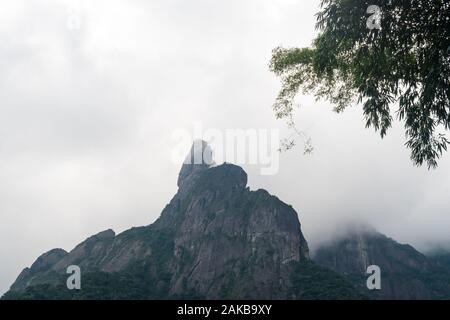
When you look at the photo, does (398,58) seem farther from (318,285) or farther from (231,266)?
(231,266)

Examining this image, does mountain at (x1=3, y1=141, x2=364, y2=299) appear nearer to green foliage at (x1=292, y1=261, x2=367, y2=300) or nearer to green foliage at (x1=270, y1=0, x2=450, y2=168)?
green foliage at (x1=292, y1=261, x2=367, y2=300)

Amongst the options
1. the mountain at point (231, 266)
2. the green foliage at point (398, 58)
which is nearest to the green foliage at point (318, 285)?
the mountain at point (231, 266)

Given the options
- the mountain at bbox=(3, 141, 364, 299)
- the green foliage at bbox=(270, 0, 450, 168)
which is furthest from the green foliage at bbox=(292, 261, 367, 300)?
the green foliage at bbox=(270, 0, 450, 168)

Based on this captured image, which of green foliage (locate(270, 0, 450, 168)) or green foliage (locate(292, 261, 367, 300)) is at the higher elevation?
green foliage (locate(270, 0, 450, 168))

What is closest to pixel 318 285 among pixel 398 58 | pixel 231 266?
pixel 231 266

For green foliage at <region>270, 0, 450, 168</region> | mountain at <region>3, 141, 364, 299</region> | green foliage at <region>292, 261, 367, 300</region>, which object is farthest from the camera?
mountain at <region>3, 141, 364, 299</region>

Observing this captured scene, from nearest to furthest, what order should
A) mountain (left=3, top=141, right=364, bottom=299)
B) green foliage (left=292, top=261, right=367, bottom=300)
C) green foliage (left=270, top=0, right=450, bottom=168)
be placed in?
green foliage (left=270, top=0, right=450, bottom=168), green foliage (left=292, top=261, right=367, bottom=300), mountain (left=3, top=141, right=364, bottom=299)

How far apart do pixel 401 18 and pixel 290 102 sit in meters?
5.68

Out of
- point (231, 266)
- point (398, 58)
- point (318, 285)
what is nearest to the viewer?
point (398, 58)

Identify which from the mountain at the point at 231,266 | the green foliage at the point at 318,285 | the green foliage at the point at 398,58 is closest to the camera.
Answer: the green foliage at the point at 398,58

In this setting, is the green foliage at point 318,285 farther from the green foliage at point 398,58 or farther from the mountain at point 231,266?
the green foliage at point 398,58

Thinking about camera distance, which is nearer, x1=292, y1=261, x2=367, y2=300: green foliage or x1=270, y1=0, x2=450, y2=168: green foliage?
x1=270, y1=0, x2=450, y2=168: green foliage

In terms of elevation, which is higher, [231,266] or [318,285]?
[231,266]
